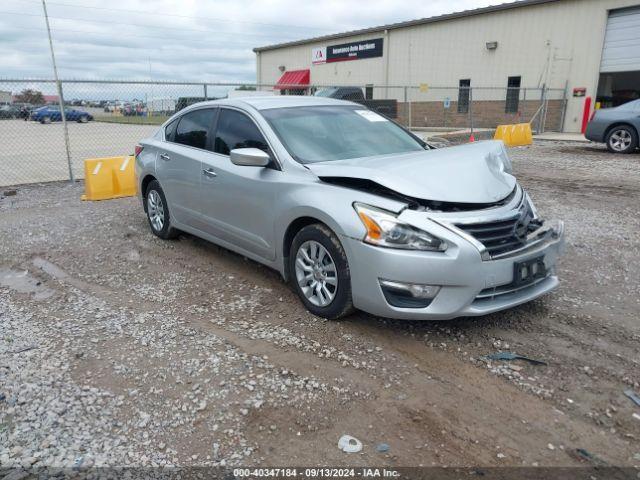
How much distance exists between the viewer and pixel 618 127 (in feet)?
45.0

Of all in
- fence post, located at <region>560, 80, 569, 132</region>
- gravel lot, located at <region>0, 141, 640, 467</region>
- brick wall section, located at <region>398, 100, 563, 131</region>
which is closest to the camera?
gravel lot, located at <region>0, 141, 640, 467</region>

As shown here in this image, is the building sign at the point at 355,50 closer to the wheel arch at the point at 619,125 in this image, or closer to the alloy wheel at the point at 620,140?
the wheel arch at the point at 619,125

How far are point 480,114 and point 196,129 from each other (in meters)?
24.0

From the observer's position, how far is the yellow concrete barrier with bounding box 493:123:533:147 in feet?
54.2

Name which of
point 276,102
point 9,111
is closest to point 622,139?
point 276,102

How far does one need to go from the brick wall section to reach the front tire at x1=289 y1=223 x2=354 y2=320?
683 inches

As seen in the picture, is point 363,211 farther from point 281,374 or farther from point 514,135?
point 514,135

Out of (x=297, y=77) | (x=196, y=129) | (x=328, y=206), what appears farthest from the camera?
(x=297, y=77)

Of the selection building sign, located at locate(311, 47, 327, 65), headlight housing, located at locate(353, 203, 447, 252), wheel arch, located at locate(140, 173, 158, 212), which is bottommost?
wheel arch, located at locate(140, 173, 158, 212)

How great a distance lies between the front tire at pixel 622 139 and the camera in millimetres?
13398

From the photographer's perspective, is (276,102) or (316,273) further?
(276,102)

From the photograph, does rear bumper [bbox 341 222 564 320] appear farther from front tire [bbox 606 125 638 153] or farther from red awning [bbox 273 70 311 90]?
red awning [bbox 273 70 311 90]

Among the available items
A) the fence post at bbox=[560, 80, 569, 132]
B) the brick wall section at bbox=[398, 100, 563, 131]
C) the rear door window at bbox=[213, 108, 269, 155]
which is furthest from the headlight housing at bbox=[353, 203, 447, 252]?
the fence post at bbox=[560, 80, 569, 132]

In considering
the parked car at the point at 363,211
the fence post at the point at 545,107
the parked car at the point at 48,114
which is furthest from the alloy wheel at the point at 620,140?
the parked car at the point at 48,114
